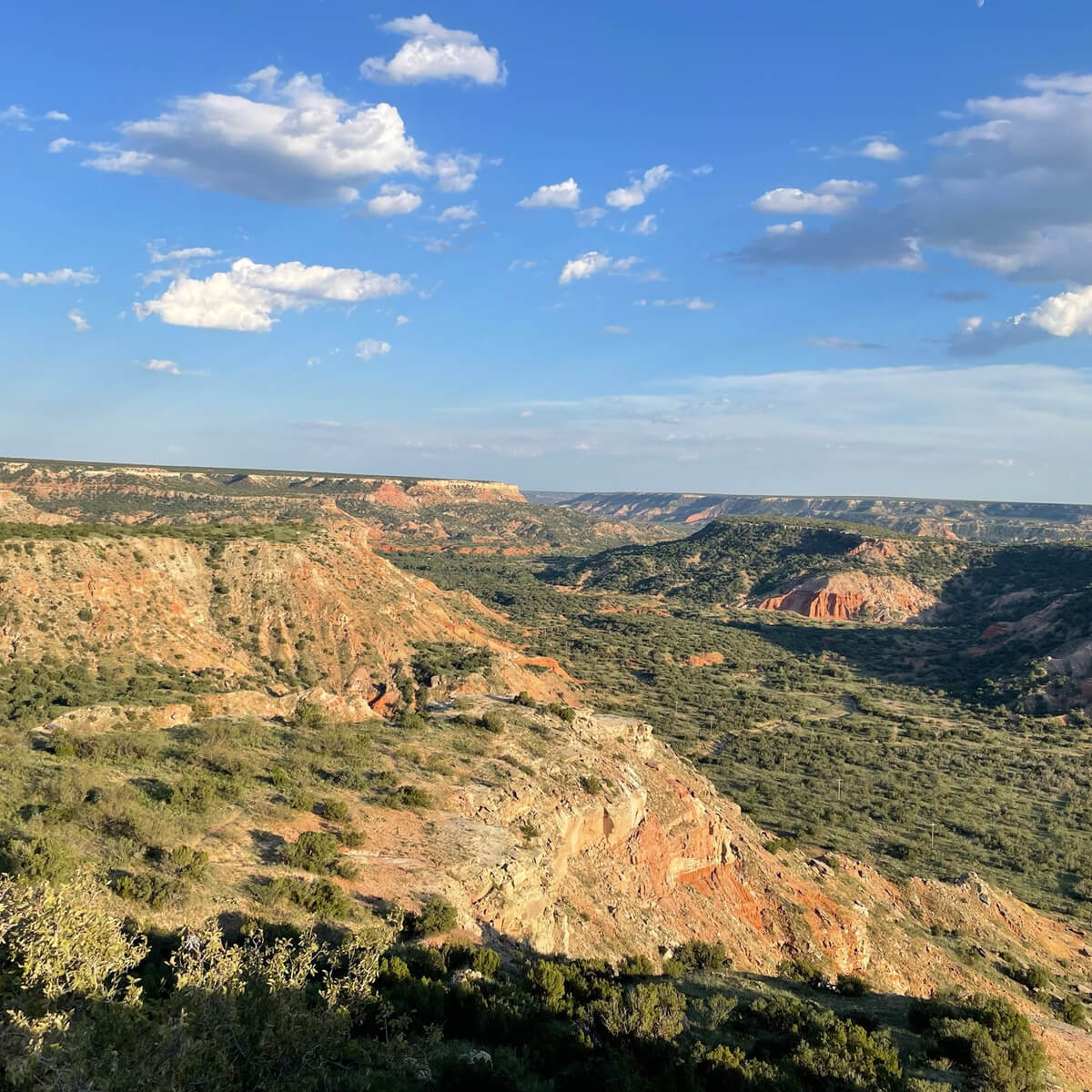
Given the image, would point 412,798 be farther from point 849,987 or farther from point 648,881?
point 849,987

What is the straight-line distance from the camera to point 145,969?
41.8 ft

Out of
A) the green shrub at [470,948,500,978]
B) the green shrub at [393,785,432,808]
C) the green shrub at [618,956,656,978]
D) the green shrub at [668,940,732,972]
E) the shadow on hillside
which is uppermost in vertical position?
the shadow on hillside

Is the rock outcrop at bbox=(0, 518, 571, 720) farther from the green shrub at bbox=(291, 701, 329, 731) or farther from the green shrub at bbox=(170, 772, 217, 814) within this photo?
the green shrub at bbox=(170, 772, 217, 814)

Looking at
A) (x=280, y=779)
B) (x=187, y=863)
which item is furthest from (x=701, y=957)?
(x=187, y=863)

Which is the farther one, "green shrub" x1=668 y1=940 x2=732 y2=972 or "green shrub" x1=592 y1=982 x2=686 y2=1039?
"green shrub" x1=668 y1=940 x2=732 y2=972

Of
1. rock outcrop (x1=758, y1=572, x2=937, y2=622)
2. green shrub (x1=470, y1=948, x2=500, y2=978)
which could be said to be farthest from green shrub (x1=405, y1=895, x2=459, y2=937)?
rock outcrop (x1=758, y1=572, x2=937, y2=622)

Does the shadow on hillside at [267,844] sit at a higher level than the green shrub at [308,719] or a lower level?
lower

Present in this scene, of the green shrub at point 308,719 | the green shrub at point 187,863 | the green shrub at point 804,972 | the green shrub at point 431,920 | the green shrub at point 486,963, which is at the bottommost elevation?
the green shrub at point 804,972

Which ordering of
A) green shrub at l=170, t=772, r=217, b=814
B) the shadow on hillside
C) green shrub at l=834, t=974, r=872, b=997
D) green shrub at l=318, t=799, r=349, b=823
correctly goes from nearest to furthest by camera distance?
1. the shadow on hillside
2. green shrub at l=170, t=772, r=217, b=814
3. green shrub at l=318, t=799, r=349, b=823
4. green shrub at l=834, t=974, r=872, b=997

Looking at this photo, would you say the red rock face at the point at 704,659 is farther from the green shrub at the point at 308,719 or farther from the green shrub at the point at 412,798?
the green shrub at the point at 412,798

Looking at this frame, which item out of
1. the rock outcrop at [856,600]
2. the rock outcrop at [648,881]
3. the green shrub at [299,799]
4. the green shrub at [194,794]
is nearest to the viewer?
the green shrub at [194,794]

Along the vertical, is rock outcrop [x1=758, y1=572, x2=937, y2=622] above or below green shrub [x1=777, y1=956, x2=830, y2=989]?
above

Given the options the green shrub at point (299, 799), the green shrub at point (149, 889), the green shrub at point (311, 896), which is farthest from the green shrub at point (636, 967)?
the green shrub at point (149, 889)

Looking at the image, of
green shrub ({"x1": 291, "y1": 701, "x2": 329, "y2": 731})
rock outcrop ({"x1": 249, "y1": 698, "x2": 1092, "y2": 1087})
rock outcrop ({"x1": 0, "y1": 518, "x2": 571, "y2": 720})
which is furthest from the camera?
rock outcrop ({"x1": 0, "y1": 518, "x2": 571, "y2": 720})
